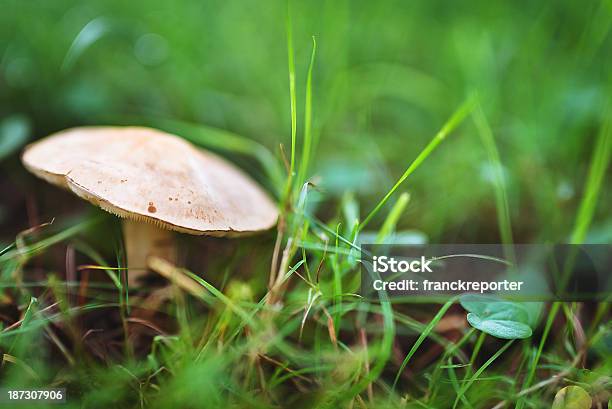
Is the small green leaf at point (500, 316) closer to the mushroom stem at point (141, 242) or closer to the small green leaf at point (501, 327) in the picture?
Result: the small green leaf at point (501, 327)

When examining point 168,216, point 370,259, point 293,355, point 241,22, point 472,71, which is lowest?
point 293,355

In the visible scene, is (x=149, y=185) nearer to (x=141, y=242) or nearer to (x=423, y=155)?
(x=141, y=242)

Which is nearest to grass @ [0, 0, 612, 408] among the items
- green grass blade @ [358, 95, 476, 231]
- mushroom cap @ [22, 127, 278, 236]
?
green grass blade @ [358, 95, 476, 231]

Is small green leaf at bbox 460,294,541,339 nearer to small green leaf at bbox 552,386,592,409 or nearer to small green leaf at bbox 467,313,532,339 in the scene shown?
small green leaf at bbox 467,313,532,339

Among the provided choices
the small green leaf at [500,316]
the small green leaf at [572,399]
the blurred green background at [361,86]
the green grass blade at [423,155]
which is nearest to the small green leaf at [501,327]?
the small green leaf at [500,316]

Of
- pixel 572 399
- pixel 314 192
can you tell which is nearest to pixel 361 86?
pixel 314 192

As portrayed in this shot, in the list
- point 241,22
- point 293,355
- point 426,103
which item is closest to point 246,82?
point 241,22

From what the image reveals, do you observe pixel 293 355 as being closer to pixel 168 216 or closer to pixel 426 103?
pixel 168 216
